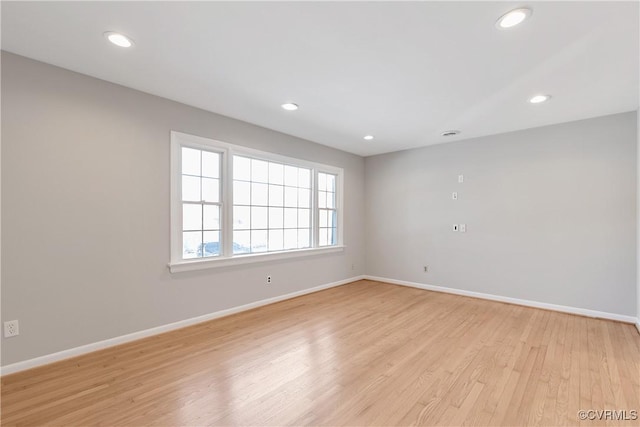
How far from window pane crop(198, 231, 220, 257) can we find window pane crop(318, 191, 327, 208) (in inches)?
85.0

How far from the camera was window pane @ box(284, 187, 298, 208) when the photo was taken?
496 centimetres

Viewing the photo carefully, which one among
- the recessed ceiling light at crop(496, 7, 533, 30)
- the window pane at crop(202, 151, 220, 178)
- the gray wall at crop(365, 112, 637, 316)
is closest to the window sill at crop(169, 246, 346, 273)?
the window pane at crop(202, 151, 220, 178)

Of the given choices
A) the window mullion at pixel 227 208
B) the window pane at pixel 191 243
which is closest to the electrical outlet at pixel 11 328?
the window pane at pixel 191 243

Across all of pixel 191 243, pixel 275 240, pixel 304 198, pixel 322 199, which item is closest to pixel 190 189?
pixel 191 243

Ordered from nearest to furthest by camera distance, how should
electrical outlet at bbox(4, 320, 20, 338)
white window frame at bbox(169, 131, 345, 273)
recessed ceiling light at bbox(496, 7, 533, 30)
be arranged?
recessed ceiling light at bbox(496, 7, 533, 30) < electrical outlet at bbox(4, 320, 20, 338) < white window frame at bbox(169, 131, 345, 273)

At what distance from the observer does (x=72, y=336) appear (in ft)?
9.01

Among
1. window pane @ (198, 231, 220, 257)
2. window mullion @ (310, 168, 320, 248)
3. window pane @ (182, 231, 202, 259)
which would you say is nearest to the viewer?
window pane @ (182, 231, 202, 259)

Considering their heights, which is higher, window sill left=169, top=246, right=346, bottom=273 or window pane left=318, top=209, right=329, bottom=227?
window pane left=318, top=209, right=329, bottom=227

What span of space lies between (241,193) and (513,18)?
3.45 m

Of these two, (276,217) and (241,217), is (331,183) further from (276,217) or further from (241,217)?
(241,217)

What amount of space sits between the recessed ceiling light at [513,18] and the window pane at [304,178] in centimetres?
356

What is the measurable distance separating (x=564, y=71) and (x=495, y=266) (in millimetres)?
3002

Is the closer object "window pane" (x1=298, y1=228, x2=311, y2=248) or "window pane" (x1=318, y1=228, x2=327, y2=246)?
"window pane" (x1=298, y1=228, x2=311, y2=248)

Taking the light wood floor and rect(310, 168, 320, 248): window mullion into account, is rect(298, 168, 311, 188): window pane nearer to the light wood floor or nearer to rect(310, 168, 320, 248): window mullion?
rect(310, 168, 320, 248): window mullion
